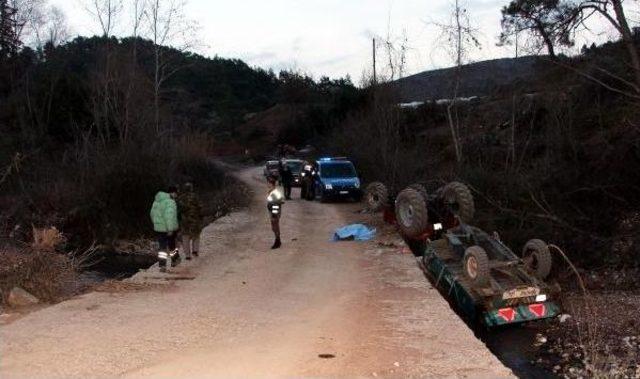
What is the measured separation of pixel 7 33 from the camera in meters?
50.2

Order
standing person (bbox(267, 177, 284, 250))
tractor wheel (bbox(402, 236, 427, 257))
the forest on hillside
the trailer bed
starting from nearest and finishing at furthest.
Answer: the trailer bed < standing person (bbox(267, 177, 284, 250)) < tractor wheel (bbox(402, 236, 427, 257)) < the forest on hillside

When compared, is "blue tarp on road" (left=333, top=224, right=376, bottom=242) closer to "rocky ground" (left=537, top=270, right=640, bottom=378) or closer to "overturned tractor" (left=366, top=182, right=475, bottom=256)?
"overturned tractor" (left=366, top=182, right=475, bottom=256)

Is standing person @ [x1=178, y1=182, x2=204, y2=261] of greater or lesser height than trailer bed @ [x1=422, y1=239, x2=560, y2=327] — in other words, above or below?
above

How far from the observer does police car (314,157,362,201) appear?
29094 millimetres

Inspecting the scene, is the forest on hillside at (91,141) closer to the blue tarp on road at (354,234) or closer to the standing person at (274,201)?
the standing person at (274,201)

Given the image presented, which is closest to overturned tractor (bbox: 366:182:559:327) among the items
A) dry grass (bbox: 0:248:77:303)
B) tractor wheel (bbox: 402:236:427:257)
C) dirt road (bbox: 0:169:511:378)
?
tractor wheel (bbox: 402:236:427:257)

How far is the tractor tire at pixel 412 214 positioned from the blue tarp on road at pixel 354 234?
7.70 ft

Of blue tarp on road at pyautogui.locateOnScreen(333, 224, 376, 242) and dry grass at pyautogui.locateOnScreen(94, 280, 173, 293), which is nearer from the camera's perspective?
dry grass at pyautogui.locateOnScreen(94, 280, 173, 293)

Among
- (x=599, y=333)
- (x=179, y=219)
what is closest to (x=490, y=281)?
(x=599, y=333)

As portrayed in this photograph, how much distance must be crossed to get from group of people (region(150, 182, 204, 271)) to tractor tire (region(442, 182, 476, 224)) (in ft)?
20.8

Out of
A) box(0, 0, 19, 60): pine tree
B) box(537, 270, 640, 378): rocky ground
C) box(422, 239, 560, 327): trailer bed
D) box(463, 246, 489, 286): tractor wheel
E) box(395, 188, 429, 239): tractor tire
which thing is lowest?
A: box(537, 270, 640, 378): rocky ground

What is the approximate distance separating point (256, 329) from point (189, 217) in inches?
263

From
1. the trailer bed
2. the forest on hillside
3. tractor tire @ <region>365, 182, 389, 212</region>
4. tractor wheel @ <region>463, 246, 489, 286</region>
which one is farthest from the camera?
the forest on hillside

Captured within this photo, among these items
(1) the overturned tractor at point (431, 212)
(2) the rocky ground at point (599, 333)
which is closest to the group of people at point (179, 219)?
(1) the overturned tractor at point (431, 212)
